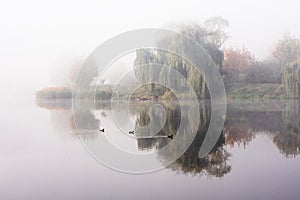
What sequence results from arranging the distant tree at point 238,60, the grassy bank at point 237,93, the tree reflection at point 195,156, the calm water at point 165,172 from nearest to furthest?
1. the calm water at point 165,172
2. the tree reflection at point 195,156
3. the grassy bank at point 237,93
4. the distant tree at point 238,60

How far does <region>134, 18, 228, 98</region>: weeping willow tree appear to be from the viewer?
77.5ft

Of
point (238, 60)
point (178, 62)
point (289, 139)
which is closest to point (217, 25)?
point (238, 60)

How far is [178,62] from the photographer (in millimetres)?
24250

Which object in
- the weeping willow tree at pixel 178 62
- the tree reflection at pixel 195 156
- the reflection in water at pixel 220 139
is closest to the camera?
the tree reflection at pixel 195 156

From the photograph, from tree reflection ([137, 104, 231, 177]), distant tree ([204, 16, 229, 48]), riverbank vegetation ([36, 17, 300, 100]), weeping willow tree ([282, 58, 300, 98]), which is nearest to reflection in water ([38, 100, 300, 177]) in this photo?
tree reflection ([137, 104, 231, 177])

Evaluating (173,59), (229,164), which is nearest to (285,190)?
(229,164)

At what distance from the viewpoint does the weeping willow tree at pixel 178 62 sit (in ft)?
77.5

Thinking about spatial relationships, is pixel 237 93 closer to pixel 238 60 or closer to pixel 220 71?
pixel 220 71

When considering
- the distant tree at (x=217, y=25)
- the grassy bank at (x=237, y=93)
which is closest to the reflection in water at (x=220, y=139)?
the grassy bank at (x=237, y=93)

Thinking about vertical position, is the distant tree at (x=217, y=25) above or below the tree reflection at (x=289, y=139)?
above

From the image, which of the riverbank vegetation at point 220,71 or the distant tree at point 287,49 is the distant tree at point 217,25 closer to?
the riverbank vegetation at point 220,71

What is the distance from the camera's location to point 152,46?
2542 centimetres

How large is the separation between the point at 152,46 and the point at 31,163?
63.1 feet

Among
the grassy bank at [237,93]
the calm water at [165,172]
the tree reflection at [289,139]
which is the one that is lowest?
the calm water at [165,172]
